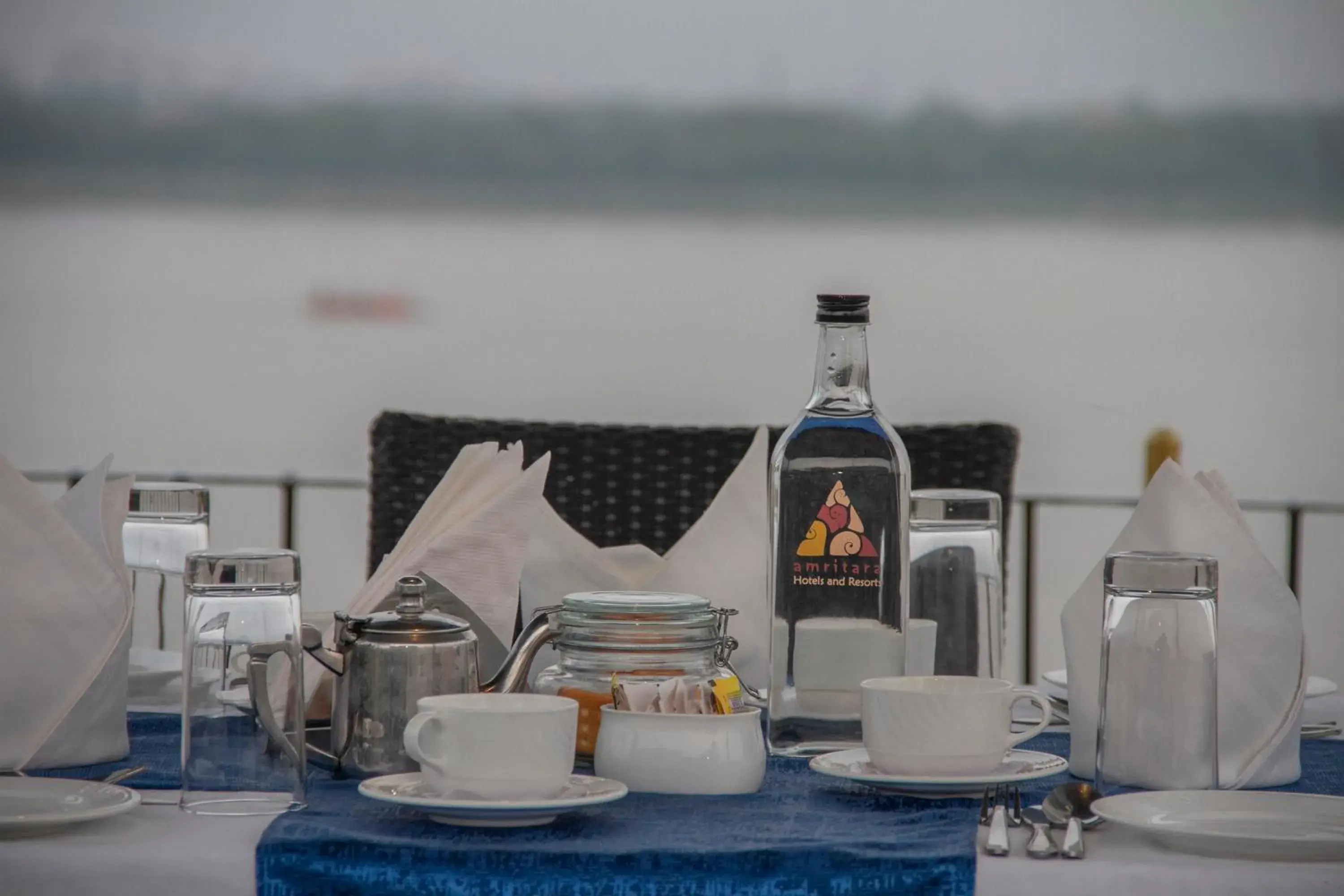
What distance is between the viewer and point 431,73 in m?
5.30

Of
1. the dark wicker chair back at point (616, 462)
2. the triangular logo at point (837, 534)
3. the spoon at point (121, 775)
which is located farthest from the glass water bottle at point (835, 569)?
the dark wicker chair back at point (616, 462)

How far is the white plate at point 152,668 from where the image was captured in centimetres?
105

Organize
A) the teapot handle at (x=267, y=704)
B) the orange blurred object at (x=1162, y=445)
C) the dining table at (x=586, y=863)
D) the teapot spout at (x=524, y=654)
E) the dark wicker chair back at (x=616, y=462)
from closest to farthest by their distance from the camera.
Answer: the dining table at (x=586, y=863) → the teapot handle at (x=267, y=704) → the teapot spout at (x=524, y=654) → the orange blurred object at (x=1162, y=445) → the dark wicker chair back at (x=616, y=462)

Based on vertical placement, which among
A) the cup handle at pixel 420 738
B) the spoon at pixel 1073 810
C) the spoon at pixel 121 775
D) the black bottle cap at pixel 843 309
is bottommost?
the spoon at pixel 121 775

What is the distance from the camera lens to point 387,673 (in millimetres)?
800

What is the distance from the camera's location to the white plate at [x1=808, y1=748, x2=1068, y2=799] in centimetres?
75

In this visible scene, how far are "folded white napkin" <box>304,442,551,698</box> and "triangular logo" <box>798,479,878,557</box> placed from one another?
186mm

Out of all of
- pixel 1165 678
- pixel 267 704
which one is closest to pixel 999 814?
pixel 1165 678

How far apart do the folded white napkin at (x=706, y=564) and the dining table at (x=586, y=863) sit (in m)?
0.41

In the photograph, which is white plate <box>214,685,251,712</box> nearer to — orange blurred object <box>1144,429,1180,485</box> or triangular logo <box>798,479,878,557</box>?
triangular logo <box>798,479,878,557</box>

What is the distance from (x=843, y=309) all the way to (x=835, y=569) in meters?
0.16

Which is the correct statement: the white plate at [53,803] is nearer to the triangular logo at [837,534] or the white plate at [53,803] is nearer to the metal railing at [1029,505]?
the triangular logo at [837,534]

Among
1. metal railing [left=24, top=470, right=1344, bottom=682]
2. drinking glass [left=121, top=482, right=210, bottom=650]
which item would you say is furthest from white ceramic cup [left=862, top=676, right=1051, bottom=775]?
metal railing [left=24, top=470, right=1344, bottom=682]

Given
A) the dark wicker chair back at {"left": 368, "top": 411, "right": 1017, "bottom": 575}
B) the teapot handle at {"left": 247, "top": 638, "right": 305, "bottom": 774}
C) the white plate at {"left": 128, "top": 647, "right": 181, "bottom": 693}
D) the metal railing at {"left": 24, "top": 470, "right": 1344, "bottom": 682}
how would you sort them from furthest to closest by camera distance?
the metal railing at {"left": 24, "top": 470, "right": 1344, "bottom": 682} → the dark wicker chair back at {"left": 368, "top": 411, "right": 1017, "bottom": 575} → the white plate at {"left": 128, "top": 647, "right": 181, "bottom": 693} → the teapot handle at {"left": 247, "top": 638, "right": 305, "bottom": 774}
